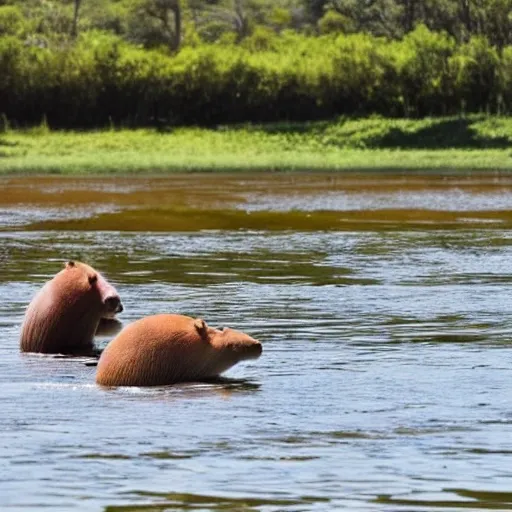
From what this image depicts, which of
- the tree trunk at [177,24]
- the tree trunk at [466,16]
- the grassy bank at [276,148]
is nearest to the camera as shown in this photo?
the grassy bank at [276,148]

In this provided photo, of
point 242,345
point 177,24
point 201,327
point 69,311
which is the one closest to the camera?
point 201,327

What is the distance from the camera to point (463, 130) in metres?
38.9

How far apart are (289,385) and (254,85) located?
34.7 meters

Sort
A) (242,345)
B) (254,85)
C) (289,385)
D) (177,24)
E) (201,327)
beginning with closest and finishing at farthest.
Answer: (201,327) < (242,345) < (289,385) < (254,85) < (177,24)

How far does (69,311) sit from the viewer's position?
401 inches

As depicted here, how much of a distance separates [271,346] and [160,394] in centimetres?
199

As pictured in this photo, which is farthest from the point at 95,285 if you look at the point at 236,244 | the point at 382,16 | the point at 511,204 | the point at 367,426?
the point at 382,16

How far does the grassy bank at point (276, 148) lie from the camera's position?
35000 millimetres

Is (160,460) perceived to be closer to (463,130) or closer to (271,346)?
(271,346)

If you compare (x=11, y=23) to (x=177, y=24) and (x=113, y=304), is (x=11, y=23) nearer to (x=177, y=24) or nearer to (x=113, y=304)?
(x=177, y=24)

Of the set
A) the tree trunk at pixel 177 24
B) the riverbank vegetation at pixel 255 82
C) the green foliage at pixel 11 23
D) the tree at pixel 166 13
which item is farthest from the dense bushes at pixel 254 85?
the tree at pixel 166 13

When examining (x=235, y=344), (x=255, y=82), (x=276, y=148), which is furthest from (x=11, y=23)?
(x=235, y=344)

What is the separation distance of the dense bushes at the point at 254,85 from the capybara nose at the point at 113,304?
32.1 metres

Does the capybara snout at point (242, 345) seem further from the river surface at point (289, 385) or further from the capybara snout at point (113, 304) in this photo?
the capybara snout at point (113, 304)
